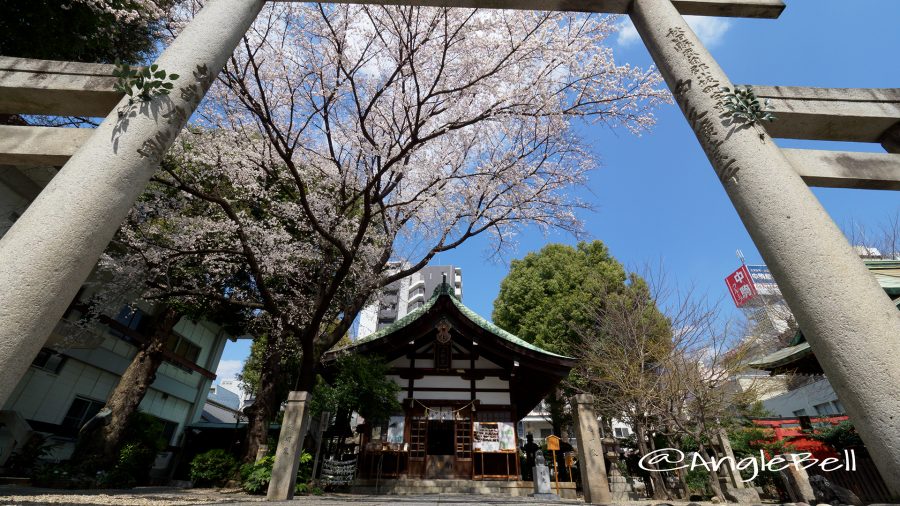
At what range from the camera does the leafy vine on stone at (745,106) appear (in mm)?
2875

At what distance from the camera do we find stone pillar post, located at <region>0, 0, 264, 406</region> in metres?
1.96

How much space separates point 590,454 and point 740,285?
34.2 metres

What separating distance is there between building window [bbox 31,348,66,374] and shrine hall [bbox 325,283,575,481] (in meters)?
9.16

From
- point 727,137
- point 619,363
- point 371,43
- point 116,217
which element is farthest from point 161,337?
point 727,137

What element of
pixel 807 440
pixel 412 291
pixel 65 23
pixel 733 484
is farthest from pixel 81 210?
pixel 412 291

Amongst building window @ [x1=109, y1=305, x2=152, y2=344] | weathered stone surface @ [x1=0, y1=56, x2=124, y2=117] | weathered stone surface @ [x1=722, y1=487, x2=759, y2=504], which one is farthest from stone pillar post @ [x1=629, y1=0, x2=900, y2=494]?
building window @ [x1=109, y1=305, x2=152, y2=344]

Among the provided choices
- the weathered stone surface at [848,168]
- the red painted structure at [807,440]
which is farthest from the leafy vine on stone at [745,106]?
the red painted structure at [807,440]

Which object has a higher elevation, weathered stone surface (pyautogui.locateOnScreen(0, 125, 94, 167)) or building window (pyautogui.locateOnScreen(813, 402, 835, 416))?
building window (pyautogui.locateOnScreen(813, 402, 835, 416))

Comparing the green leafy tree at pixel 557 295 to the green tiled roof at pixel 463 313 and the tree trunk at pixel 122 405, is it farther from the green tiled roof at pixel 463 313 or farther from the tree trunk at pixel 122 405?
the tree trunk at pixel 122 405

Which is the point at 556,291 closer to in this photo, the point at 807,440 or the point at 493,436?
the point at 493,436

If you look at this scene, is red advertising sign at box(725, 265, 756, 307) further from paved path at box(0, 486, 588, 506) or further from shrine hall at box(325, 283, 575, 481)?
paved path at box(0, 486, 588, 506)

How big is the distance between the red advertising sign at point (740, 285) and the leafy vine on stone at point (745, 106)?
34.7 m

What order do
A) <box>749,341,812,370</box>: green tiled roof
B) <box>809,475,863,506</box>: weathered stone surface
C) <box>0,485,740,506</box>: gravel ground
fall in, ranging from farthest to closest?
<box>749,341,812,370</box>: green tiled roof, <box>809,475,863,506</box>: weathered stone surface, <box>0,485,740,506</box>: gravel ground

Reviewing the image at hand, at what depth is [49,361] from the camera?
1198 centimetres
